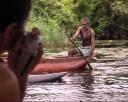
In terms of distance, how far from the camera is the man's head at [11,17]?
44.9 inches

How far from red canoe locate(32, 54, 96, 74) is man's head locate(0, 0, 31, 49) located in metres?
9.85

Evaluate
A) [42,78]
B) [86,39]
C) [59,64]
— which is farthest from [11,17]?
[86,39]

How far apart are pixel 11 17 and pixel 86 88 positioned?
8718 millimetres

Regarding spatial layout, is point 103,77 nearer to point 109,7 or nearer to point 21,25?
point 21,25

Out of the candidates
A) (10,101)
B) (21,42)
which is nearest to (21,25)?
(21,42)

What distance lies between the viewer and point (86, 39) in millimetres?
13695

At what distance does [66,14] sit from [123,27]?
19.3 ft

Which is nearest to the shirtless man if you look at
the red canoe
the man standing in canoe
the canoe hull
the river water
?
the river water

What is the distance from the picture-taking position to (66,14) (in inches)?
1169

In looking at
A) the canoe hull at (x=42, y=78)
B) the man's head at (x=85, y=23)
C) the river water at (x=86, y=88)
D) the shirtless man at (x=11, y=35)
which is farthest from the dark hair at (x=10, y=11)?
the man's head at (x=85, y=23)

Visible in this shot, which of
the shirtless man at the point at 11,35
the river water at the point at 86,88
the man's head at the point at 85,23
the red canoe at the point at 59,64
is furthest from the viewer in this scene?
the man's head at the point at 85,23

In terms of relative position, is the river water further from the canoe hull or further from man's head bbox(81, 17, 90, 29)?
man's head bbox(81, 17, 90, 29)

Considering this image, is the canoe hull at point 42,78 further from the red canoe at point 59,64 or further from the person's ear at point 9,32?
the person's ear at point 9,32

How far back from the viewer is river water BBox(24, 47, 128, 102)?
8.64 meters
